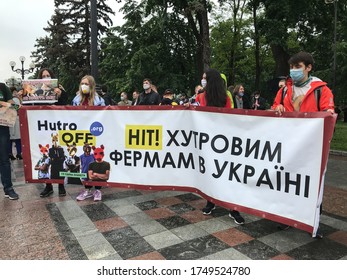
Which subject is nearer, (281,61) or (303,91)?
(303,91)

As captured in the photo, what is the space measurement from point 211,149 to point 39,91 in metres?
2.72

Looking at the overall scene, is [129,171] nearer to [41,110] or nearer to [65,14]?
[41,110]

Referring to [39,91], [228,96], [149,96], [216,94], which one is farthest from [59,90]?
[228,96]

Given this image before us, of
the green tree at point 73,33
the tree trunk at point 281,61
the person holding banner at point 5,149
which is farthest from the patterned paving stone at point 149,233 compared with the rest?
the green tree at point 73,33

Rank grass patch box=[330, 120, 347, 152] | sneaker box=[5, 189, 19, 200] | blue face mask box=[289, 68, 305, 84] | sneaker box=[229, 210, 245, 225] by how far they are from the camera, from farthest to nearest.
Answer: grass patch box=[330, 120, 347, 152] → sneaker box=[5, 189, 19, 200] → sneaker box=[229, 210, 245, 225] → blue face mask box=[289, 68, 305, 84]

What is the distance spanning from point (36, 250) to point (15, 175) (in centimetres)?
399

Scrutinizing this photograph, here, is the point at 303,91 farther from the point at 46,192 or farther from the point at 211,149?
the point at 46,192

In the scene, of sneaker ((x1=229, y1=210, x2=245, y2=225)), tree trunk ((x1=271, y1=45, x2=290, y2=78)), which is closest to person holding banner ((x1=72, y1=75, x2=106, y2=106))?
sneaker ((x1=229, y1=210, x2=245, y2=225))

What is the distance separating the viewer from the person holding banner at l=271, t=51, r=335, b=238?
331cm

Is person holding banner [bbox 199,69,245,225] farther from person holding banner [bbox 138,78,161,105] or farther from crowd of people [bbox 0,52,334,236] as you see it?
person holding banner [bbox 138,78,161,105]

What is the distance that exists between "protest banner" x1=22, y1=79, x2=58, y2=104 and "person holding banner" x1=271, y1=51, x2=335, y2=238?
10.4 ft

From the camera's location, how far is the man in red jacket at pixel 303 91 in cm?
331

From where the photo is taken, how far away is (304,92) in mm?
3510

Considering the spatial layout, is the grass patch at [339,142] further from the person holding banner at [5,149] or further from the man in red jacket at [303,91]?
the person holding banner at [5,149]
